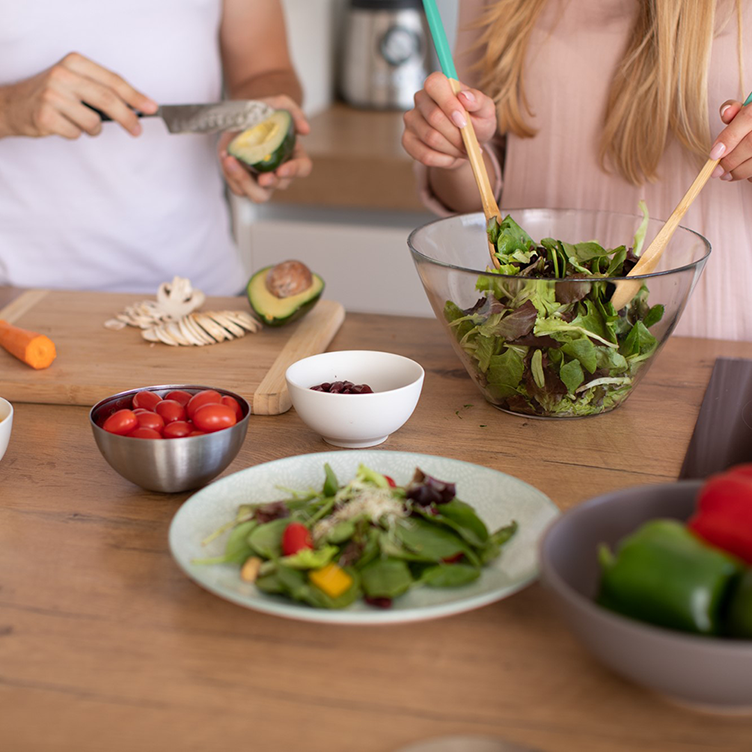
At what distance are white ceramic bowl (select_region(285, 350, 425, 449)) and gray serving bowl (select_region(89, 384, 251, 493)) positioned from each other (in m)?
0.10

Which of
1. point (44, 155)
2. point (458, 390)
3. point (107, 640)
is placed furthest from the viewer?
point (44, 155)

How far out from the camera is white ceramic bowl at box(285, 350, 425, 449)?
97cm

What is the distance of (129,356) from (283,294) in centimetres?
26

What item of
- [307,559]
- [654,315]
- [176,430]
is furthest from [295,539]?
[654,315]

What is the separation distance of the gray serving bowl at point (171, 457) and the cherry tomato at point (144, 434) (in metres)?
0.02

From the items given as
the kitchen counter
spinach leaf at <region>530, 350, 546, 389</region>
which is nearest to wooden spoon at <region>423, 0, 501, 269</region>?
spinach leaf at <region>530, 350, 546, 389</region>

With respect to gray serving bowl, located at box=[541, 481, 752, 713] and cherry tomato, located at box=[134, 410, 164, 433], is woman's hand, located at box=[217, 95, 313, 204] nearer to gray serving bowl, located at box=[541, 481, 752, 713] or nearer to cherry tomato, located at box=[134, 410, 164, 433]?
cherry tomato, located at box=[134, 410, 164, 433]

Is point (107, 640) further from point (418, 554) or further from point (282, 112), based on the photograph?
point (282, 112)

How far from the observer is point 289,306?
1.36 metres

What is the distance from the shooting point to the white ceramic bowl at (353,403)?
0.97 meters

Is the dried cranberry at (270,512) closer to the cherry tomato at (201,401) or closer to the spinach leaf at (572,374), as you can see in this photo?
the cherry tomato at (201,401)

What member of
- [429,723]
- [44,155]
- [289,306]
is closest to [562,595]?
[429,723]

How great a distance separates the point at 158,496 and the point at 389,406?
0.27m

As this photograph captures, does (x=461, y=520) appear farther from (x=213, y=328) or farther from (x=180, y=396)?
(x=213, y=328)
